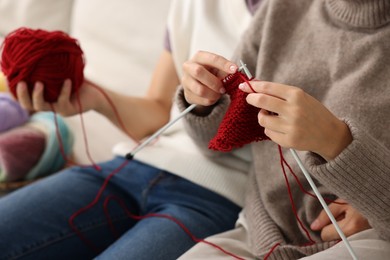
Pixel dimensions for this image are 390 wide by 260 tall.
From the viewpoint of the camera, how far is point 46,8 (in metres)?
1.70

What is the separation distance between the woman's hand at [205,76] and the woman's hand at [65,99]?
0.27 metres

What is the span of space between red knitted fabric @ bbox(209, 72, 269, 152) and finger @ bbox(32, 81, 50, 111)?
376 mm

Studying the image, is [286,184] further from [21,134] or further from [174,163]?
[21,134]

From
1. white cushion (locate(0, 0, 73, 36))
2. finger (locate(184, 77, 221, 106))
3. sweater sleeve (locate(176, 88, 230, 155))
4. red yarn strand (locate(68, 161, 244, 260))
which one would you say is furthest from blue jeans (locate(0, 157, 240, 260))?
white cushion (locate(0, 0, 73, 36))

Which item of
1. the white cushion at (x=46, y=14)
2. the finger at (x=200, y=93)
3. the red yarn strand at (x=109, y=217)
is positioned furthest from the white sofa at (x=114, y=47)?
the finger at (x=200, y=93)

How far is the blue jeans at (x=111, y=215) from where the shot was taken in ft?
2.74

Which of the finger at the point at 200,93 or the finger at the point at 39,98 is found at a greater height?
the finger at the point at 200,93

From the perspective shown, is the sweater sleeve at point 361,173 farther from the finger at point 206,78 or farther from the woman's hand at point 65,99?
the woman's hand at point 65,99

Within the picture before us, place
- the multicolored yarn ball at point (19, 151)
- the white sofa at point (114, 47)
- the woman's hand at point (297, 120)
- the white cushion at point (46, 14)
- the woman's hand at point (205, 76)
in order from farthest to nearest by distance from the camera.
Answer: the white cushion at point (46, 14) → the white sofa at point (114, 47) → the multicolored yarn ball at point (19, 151) → the woman's hand at point (205, 76) → the woman's hand at point (297, 120)

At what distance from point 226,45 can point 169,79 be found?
0.16 m

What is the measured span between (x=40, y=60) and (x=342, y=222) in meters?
0.61

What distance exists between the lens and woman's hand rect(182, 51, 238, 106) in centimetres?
74

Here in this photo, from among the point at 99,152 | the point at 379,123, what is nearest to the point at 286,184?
the point at 379,123

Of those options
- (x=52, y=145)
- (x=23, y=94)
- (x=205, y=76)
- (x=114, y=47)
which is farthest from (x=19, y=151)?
(x=205, y=76)
